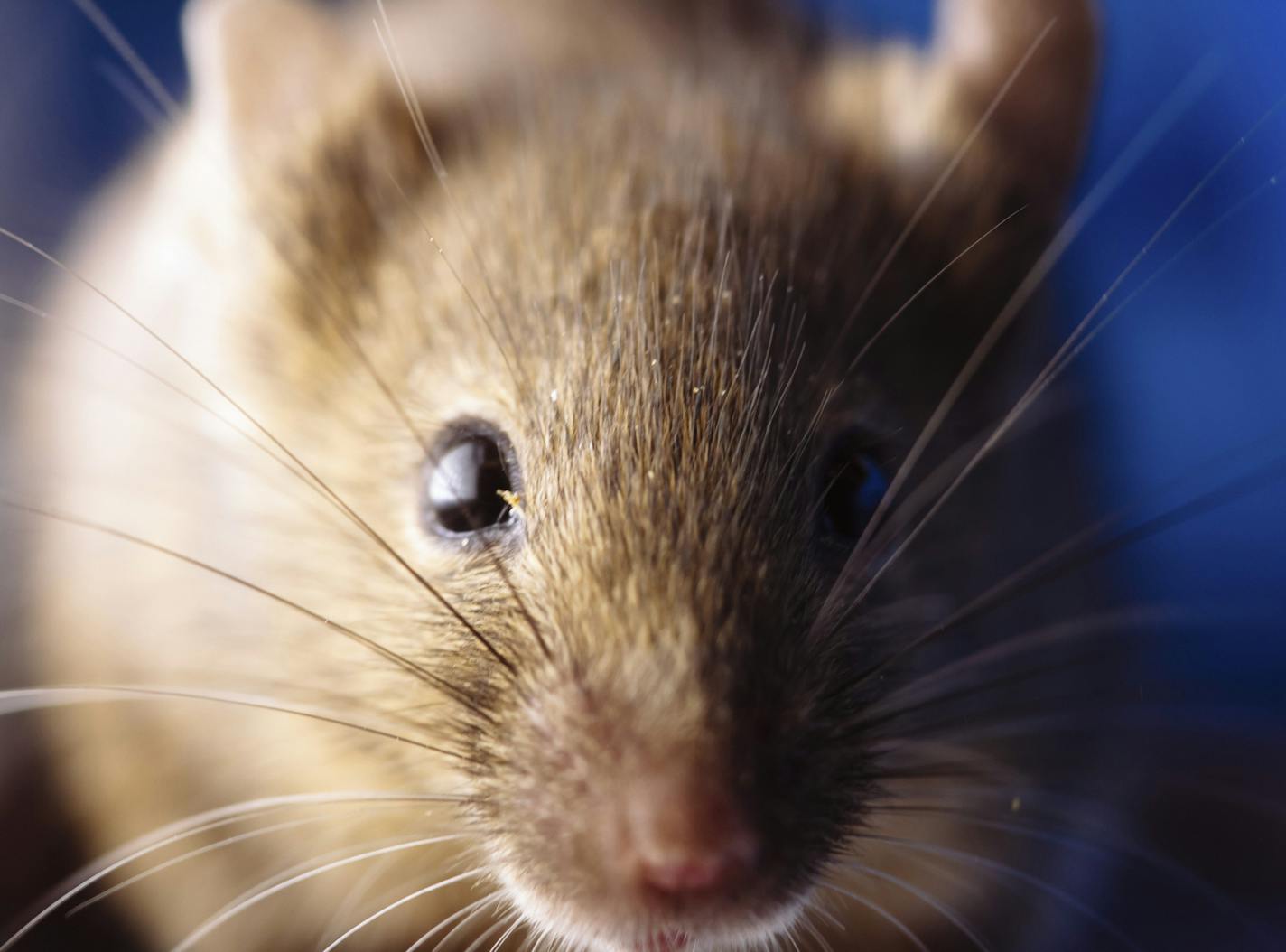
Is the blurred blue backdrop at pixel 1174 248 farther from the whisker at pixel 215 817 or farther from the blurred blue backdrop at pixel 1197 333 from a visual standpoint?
the whisker at pixel 215 817

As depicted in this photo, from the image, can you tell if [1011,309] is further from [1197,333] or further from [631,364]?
[1197,333]

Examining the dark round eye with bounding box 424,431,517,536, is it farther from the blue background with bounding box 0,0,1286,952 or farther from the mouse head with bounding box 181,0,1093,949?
the blue background with bounding box 0,0,1286,952

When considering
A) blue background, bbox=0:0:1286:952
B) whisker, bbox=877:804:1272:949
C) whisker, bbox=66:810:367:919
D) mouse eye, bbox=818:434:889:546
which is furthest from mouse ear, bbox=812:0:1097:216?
whisker, bbox=66:810:367:919

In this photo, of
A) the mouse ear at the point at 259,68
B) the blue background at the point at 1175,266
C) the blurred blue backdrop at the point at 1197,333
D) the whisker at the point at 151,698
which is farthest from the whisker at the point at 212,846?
the blurred blue backdrop at the point at 1197,333

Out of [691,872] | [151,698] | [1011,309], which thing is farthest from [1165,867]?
[151,698]

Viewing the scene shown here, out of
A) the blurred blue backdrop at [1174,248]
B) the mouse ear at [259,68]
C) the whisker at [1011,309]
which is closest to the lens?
the whisker at [1011,309]

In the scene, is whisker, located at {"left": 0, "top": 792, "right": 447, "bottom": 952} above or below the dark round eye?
below

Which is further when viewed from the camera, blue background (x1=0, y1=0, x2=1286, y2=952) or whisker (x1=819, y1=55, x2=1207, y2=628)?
blue background (x1=0, y1=0, x2=1286, y2=952)

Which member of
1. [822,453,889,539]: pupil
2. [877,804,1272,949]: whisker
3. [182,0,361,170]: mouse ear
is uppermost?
[182,0,361,170]: mouse ear
